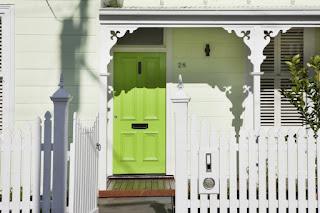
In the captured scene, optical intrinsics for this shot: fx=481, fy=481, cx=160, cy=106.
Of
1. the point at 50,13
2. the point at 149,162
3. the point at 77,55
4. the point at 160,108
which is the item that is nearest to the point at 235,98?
the point at 160,108

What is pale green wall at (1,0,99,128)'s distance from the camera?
972cm

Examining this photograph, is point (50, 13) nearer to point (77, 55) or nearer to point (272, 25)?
point (77, 55)

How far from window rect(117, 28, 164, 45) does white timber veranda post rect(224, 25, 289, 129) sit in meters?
1.75

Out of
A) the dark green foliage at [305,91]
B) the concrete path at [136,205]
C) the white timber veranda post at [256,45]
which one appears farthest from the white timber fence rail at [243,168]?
the white timber veranda post at [256,45]

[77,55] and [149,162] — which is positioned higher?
[77,55]

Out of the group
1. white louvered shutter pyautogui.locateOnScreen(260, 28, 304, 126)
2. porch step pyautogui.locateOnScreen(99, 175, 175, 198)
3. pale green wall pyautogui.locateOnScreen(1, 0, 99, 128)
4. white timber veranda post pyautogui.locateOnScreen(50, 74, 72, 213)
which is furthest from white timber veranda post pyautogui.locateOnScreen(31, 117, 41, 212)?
white louvered shutter pyautogui.locateOnScreen(260, 28, 304, 126)

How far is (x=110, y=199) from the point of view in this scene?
8.44 meters

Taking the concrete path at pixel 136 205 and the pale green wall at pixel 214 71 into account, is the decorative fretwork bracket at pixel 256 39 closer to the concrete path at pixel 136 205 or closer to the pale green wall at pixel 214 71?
the pale green wall at pixel 214 71

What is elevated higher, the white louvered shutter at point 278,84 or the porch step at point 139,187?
the white louvered shutter at point 278,84

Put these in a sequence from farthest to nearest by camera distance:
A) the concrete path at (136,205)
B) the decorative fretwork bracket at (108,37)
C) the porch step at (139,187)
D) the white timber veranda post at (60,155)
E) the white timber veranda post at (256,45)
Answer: the white timber veranda post at (256,45), the decorative fretwork bracket at (108,37), the porch step at (139,187), the concrete path at (136,205), the white timber veranda post at (60,155)

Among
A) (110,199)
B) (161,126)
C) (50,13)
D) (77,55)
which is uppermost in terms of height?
(50,13)

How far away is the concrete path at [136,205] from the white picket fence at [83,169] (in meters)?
0.71

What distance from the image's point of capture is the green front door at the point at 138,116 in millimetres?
10375

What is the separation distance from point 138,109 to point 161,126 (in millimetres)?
618
